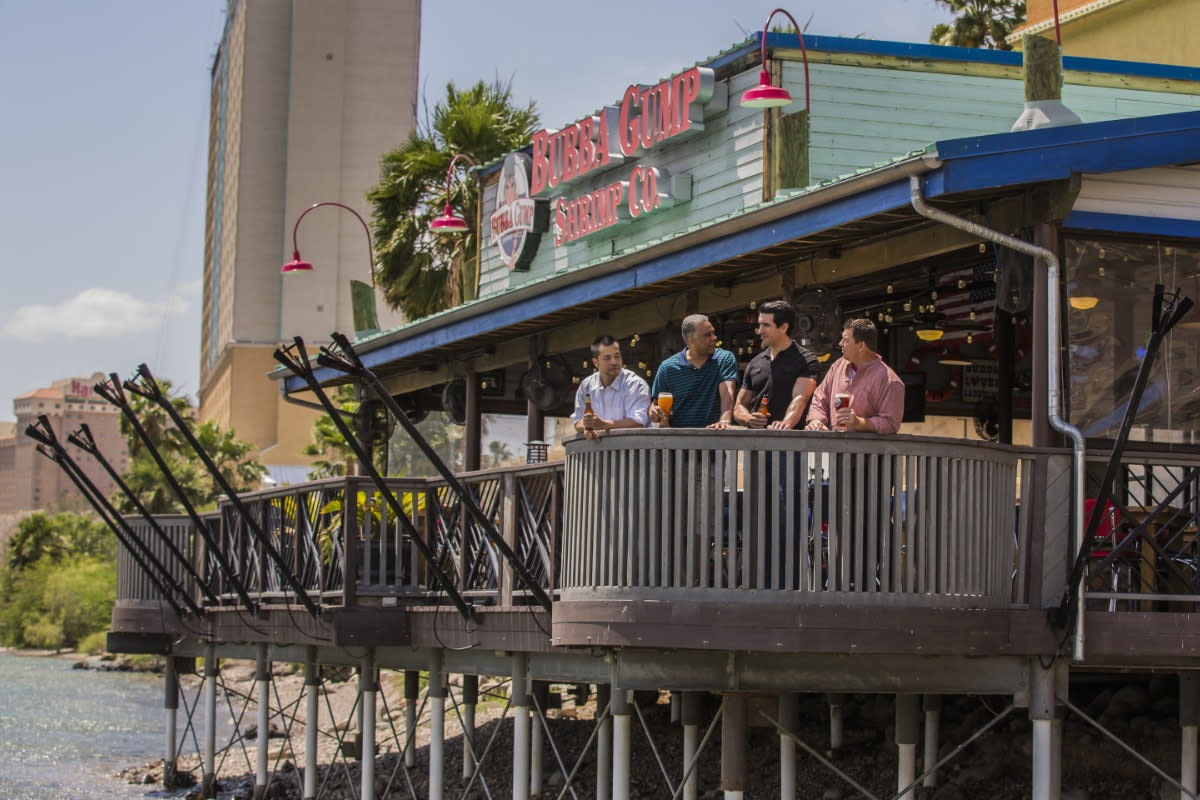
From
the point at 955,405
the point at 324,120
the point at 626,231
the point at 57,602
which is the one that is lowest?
the point at 57,602

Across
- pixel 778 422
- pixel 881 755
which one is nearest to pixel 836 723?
pixel 881 755

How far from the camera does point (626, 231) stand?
68.1ft

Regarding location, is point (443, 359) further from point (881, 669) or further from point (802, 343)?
point (881, 669)

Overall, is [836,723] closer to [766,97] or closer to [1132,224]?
[766,97]

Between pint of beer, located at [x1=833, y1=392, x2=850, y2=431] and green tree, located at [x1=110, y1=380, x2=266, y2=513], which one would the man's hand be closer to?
pint of beer, located at [x1=833, y1=392, x2=850, y2=431]

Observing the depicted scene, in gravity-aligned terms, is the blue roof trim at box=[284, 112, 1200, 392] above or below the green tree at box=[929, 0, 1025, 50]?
below

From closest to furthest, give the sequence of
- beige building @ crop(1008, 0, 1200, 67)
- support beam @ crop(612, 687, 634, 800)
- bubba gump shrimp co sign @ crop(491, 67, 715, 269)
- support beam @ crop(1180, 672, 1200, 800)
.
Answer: support beam @ crop(1180, 672, 1200, 800) → support beam @ crop(612, 687, 634, 800) → bubba gump shrimp co sign @ crop(491, 67, 715, 269) → beige building @ crop(1008, 0, 1200, 67)

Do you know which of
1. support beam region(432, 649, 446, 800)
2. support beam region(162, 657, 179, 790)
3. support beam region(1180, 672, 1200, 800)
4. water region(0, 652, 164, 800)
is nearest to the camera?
support beam region(1180, 672, 1200, 800)

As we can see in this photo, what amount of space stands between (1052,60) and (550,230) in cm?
1070

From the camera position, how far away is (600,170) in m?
21.4

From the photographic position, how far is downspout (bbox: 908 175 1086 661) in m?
11.0

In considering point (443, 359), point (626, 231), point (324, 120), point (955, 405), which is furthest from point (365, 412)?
point (324, 120)

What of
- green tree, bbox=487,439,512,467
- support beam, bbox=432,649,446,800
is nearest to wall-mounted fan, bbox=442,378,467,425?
green tree, bbox=487,439,512,467

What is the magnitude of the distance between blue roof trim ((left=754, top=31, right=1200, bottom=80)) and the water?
597 inches
